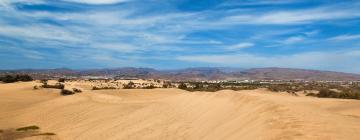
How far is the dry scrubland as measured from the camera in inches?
447

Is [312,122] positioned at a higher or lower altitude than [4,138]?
higher

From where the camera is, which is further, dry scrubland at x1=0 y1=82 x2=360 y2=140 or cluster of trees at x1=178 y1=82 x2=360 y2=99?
cluster of trees at x1=178 y1=82 x2=360 y2=99

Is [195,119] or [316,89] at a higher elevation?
[316,89]

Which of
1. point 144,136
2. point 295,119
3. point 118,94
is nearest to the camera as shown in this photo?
point 295,119

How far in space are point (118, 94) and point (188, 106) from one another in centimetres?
2149

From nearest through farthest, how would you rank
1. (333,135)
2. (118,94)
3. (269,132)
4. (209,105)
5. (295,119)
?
(333,135) → (269,132) → (295,119) → (209,105) → (118,94)

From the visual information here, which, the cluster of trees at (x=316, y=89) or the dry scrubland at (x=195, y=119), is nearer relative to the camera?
the dry scrubland at (x=195, y=119)

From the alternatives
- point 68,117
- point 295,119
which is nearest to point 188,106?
point 68,117

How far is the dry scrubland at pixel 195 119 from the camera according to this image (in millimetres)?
11344

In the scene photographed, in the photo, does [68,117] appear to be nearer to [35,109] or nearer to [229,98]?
[35,109]

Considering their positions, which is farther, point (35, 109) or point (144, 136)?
point (35, 109)

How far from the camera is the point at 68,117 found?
1088 inches

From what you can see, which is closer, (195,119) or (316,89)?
(195,119)

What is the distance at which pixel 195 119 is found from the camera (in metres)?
18.7
